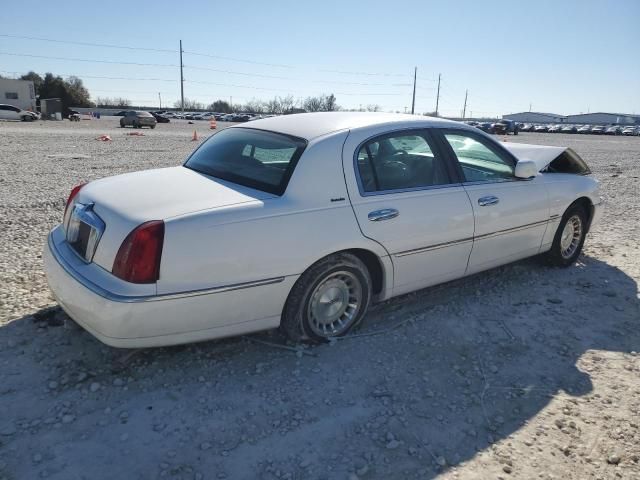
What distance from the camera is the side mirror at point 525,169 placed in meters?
4.33

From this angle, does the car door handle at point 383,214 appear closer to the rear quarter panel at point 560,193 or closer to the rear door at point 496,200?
the rear door at point 496,200

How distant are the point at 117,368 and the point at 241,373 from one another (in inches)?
30.0

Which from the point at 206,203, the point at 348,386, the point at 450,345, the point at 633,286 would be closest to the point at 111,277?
the point at 206,203

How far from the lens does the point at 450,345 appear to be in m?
3.57

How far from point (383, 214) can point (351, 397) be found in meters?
1.25

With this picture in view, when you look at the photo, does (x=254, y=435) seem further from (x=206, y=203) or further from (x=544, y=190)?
(x=544, y=190)

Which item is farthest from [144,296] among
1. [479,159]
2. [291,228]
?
[479,159]

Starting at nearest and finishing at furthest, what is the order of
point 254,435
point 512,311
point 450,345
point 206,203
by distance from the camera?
1. point 254,435
2. point 206,203
3. point 450,345
4. point 512,311

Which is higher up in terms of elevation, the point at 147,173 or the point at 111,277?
the point at 147,173

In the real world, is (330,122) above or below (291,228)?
above

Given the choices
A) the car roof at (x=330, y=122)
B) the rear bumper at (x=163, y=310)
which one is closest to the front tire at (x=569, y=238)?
the car roof at (x=330, y=122)

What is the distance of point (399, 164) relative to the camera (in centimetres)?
375

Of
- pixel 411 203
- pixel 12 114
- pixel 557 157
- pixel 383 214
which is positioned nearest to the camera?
pixel 383 214

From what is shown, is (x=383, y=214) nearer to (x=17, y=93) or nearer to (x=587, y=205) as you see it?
(x=587, y=205)
